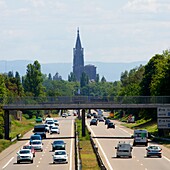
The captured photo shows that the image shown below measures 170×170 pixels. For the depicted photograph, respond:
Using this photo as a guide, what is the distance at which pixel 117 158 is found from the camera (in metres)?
64.6

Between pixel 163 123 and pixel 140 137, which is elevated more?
pixel 163 123

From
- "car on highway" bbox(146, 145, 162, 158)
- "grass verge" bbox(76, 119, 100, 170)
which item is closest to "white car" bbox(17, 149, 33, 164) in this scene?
"grass verge" bbox(76, 119, 100, 170)

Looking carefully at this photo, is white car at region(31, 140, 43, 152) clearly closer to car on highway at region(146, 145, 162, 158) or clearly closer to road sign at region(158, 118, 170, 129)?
car on highway at region(146, 145, 162, 158)

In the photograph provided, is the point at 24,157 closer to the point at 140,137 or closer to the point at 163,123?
the point at 140,137

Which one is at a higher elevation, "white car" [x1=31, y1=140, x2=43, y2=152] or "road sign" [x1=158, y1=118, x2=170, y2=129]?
"road sign" [x1=158, y1=118, x2=170, y2=129]

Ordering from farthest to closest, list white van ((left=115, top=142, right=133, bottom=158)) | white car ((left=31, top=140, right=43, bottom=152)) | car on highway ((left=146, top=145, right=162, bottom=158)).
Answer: white car ((left=31, top=140, right=43, bottom=152)), car on highway ((left=146, top=145, right=162, bottom=158)), white van ((left=115, top=142, right=133, bottom=158))

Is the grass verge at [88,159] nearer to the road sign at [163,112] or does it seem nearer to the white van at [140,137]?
the white van at [140,137]

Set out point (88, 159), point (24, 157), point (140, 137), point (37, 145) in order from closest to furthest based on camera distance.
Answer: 1. point (88, 159)
2. point (24, 157)
3. point (37, 145)
4. point (140, 137)

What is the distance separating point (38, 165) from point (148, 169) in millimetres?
9885

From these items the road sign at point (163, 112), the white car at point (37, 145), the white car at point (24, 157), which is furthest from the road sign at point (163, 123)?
the white car at point (24, 157)

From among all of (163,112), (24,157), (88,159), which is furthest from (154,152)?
(163,112)

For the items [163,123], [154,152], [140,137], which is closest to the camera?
[154,152]

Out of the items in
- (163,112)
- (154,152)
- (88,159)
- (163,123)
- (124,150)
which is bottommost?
(88,159)

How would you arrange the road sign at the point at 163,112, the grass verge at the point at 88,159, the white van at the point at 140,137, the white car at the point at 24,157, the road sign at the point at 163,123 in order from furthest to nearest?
the road sign at the point at 163,112
the road sign at the point at 163,123
the white van at the point at 140,137
the white car at the point at 24,157
the grass verge at the point at 88,159
